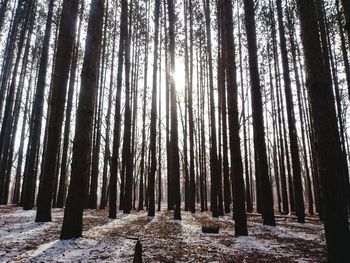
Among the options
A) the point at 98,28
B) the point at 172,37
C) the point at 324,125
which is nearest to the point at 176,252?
the point at 324,125

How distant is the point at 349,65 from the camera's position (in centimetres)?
1055

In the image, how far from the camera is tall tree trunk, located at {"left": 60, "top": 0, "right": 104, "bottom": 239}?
202 inches

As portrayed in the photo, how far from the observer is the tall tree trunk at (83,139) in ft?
16.8

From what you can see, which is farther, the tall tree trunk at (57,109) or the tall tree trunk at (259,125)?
the tall tree trunk at (259,125)

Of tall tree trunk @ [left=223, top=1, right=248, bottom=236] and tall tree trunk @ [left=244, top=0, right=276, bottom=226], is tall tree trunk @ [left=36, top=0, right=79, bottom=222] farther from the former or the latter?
tall tree trunk @ [left=244, top=0, right=276, bottom=226]

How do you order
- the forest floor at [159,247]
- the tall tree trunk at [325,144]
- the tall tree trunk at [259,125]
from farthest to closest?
1. the tall tree trunk at [259,125]
2. the forest floor at [159,247]
3. the tall tree trunk at [325,144]

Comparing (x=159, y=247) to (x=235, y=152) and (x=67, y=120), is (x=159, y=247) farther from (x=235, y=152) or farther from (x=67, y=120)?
(x=67, y=120)

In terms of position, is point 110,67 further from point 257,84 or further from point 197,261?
point 197,261

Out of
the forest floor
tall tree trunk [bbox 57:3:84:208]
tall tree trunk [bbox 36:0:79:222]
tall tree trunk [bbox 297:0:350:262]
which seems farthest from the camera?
tall tree trunk [bbox 57:3:84:208]

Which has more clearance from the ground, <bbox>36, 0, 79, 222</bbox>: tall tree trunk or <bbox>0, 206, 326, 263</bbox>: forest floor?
<bbox>36, 0, 79, 222</bbox>: tall tree trunk

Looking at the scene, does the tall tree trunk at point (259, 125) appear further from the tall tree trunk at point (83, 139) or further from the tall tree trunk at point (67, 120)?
the tall tree trunk at point (67, 120)

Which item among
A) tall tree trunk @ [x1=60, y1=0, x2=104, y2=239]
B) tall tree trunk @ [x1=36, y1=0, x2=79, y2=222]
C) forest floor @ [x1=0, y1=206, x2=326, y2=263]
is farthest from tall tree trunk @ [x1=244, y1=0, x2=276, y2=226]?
tall tree trunk @ [x1=36, y1=0, x2=79, y2=222]

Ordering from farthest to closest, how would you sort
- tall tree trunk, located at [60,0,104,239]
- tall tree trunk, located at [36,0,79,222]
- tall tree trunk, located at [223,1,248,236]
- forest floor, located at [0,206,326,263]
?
tall tree trunk, located at [36,0,79,222] < tall tree trunk, located at [223,1,248,236] < tall tree trunk, located at [60,0,104,239] < forest floor, located at [0,206,326,263]


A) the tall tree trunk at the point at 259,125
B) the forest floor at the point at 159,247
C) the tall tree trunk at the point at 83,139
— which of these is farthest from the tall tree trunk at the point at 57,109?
the tall tree trunk at the point at 259,125
